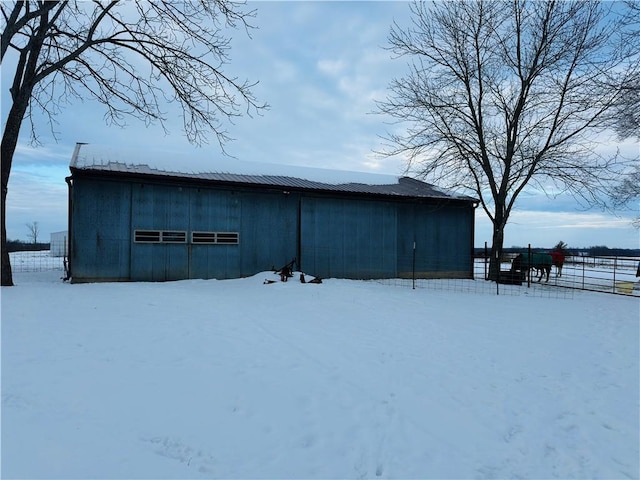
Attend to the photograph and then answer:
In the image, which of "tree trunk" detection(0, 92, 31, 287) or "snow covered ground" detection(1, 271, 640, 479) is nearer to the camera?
"snow covered ground" detection(1, 271, 640, 479)

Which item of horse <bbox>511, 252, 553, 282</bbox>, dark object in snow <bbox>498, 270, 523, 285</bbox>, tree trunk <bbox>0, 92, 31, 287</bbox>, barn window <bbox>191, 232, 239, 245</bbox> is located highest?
tree trunk <bbox>0, 92, 31, 287</bbox>

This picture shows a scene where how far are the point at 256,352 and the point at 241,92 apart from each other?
24.6 feet

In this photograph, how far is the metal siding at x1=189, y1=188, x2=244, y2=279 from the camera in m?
13.2

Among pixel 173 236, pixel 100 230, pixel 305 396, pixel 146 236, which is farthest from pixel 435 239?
pixel 305 396

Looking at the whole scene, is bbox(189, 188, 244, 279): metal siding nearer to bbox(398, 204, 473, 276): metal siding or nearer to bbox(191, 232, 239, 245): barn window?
bbox(191, 232, 239, 245): barn window

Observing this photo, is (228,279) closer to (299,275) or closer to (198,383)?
(299,275)

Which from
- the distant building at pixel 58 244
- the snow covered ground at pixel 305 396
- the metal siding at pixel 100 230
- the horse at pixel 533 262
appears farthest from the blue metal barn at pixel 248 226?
the distant building at pixel 58 244

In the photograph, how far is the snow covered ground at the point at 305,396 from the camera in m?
3.06

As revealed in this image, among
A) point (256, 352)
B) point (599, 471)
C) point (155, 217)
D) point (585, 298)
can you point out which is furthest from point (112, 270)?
point (585, 298)

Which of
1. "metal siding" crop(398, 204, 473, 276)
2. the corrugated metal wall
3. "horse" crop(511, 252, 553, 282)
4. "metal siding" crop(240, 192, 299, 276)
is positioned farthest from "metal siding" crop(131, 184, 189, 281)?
"horse" crop(511, 252, 553, 282)

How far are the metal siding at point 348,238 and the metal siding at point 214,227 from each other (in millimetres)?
2574

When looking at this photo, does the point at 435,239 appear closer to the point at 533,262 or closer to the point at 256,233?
the point at 533,262

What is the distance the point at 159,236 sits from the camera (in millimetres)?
12766

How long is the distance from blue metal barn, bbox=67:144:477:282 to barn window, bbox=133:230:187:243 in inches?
1.2
